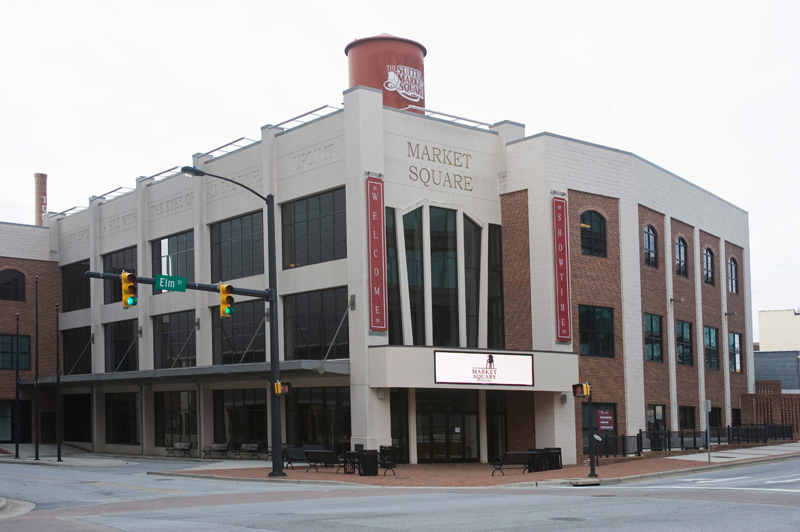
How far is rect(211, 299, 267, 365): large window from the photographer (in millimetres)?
40844

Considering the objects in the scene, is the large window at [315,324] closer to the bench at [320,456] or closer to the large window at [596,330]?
the bench at [320,456]

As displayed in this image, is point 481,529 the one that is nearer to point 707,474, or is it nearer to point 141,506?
point 141,506

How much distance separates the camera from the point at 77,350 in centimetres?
5394

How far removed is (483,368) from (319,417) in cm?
710

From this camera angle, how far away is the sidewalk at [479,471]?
2848 centimetres

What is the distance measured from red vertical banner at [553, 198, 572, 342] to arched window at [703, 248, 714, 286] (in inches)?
580

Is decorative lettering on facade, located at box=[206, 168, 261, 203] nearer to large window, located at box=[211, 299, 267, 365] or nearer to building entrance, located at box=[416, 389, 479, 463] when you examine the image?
large window, located at box=[211, 299, 267, 365]

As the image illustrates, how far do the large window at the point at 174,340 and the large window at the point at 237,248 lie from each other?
3125mm

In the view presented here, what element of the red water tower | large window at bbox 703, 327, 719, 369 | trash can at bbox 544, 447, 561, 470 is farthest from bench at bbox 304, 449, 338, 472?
large window at bbox 703, 327, 719, 369

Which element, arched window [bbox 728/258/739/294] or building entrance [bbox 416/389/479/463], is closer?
building entrance [bbox 416/389/479/463]

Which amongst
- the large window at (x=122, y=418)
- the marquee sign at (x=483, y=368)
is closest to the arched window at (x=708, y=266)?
the marquee sign at (x=483, y=368)

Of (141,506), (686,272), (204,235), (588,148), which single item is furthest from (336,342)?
(686,272)

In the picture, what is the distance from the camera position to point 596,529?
47.6 ft

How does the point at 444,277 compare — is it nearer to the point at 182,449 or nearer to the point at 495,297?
the point at 495,297
